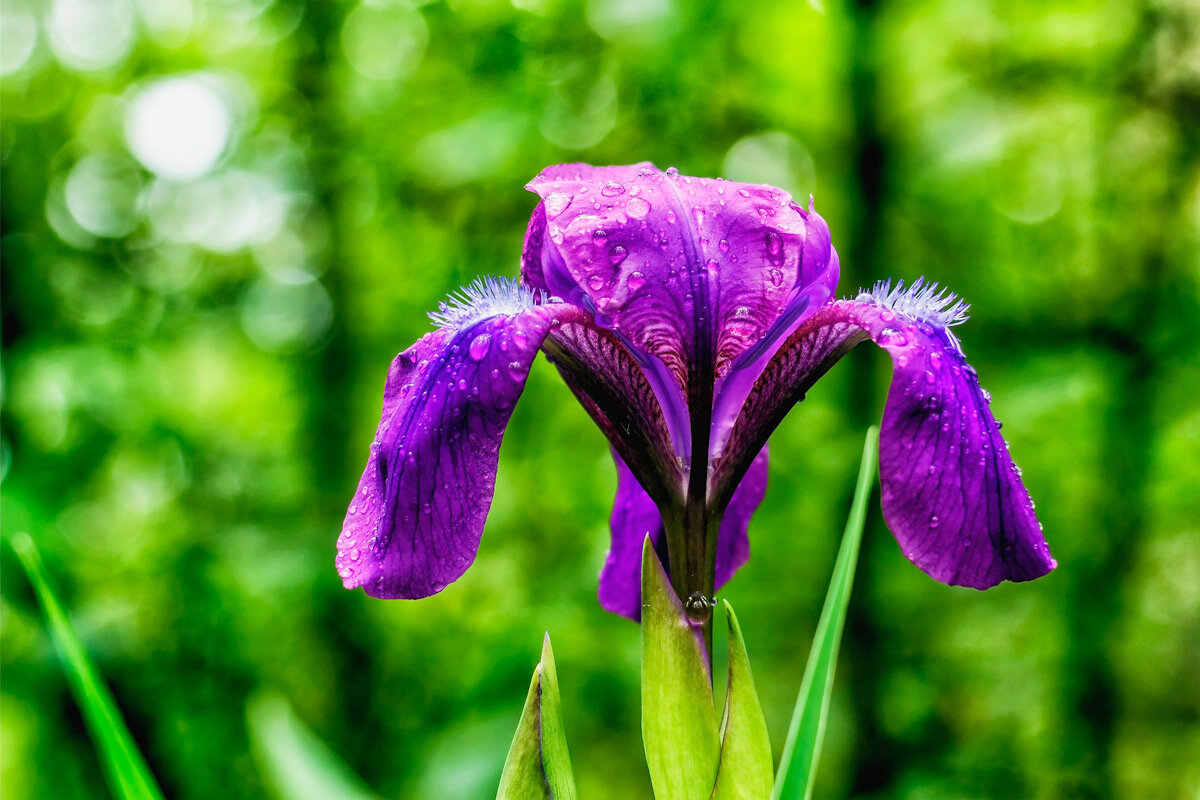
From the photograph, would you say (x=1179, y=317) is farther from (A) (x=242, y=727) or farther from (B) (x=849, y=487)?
(A) (x=242, y=727)

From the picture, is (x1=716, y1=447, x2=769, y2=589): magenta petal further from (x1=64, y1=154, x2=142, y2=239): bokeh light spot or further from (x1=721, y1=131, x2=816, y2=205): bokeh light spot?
(x1=64, y1=154, x2=142, y2=239): bokeh light spot

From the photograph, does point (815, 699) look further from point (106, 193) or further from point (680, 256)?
point (106, 193)

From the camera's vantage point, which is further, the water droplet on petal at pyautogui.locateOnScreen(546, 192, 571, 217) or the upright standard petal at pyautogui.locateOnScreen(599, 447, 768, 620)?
the upright standard petal at pyautogui.locateOnScreen(599, 447, 768, 620)

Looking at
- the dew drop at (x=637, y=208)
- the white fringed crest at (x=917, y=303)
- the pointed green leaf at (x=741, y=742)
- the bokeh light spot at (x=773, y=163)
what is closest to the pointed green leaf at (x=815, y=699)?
the pointed green leaf at (x=741, y=742)

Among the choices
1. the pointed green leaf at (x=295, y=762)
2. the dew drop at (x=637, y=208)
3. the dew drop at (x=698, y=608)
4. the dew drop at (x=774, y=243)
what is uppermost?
the dew drop at (x=637, y=208)

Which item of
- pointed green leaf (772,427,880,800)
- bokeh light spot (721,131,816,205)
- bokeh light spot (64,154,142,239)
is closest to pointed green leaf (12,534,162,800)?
pointed green leaf (772,427,880,800)

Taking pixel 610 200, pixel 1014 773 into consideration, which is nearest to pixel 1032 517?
pixel 610 200

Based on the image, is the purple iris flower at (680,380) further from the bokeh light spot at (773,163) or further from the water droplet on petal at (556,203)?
the bokeh light spot at (773,163)

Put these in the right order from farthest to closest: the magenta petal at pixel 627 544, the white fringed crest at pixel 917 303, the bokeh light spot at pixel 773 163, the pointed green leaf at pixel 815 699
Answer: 1. the bokeh light spot at pixel 773 163
2. the magenta petal at pixel 627 544
3. the white fringed crest at pixel 917 303
4. the pointed green leaf at pixel 815 699
